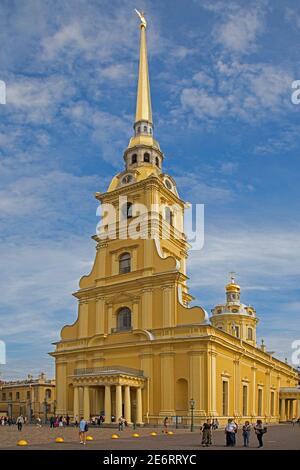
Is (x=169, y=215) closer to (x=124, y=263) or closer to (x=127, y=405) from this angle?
(x=124, y=263)

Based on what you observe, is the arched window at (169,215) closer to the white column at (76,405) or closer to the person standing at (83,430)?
the white column at (76,405)

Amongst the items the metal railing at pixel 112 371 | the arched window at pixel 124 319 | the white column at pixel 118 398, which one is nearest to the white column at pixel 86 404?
the metal railing at pixel 112 371

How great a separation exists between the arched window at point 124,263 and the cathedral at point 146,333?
105mm

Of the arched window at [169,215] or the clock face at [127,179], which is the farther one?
the clock face at [127,179]

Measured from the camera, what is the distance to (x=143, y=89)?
6931 cm

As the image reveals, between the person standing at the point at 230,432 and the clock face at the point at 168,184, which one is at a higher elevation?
the clock face at the point at 168,184

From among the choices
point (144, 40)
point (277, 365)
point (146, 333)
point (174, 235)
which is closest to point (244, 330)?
point (277, 365)

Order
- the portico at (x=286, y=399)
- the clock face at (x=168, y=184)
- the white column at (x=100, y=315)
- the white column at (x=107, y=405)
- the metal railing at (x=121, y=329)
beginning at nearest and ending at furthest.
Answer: the white column at (x=107, y=405), the metal railing at (x=121, y=329), the white column at (x=100, y=315), the clock face at (x=168, y=184), the portico at (x=286, y=399)

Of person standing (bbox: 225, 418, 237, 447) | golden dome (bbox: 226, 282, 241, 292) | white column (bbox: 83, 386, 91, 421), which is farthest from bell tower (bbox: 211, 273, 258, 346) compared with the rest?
person standing (bbox: 225, 418, 237, 447)

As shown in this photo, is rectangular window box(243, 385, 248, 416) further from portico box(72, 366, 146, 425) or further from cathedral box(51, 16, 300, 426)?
portico box(72, 366, 146, 425)

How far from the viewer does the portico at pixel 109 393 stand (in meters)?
48.8

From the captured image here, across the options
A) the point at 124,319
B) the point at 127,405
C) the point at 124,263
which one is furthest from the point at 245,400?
the point at 124,263

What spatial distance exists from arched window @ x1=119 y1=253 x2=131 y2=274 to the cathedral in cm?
11
